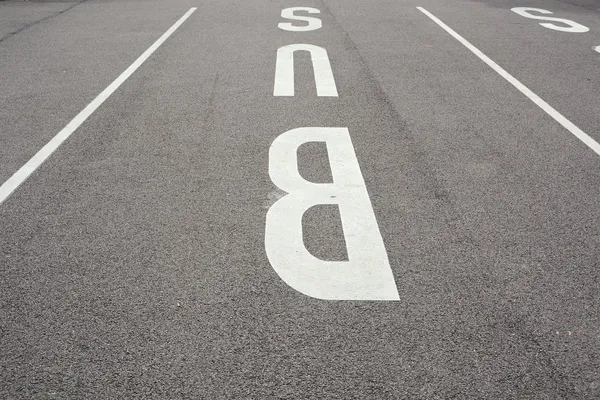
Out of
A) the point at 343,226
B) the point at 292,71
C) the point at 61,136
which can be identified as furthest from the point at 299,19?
the point at 343,226

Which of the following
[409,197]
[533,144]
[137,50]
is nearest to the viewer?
[409,197]

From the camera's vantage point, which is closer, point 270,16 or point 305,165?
point 305,165

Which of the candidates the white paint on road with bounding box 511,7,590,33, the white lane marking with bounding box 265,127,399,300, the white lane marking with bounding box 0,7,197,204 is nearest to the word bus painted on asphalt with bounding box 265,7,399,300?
the white lane marking with bounding box 265,127,399,300

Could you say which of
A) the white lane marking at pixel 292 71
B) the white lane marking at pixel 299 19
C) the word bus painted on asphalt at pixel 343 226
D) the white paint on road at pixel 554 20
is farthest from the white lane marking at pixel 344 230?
the white paint on road at pixel 554 20

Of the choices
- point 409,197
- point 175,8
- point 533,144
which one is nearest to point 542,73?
point 533,144

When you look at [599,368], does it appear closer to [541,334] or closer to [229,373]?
[541,334]

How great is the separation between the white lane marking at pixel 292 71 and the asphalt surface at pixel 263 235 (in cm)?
15

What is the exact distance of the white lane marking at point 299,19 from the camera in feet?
37.2

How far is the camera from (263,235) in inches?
170

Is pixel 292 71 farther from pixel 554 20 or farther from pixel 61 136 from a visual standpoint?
pixel 554 20

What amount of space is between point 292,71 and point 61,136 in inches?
141

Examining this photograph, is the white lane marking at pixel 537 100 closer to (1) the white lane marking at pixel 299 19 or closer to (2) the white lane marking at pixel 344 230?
(2) the white lane marking at pixel 344 230

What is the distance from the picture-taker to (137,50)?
9.47m

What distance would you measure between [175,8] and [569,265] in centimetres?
1155
